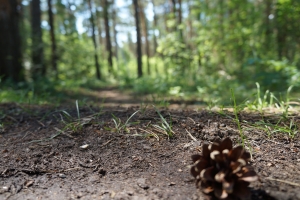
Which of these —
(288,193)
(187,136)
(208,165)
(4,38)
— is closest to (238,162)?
(208,165)

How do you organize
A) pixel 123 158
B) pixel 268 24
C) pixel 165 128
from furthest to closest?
1. pixel 268 24
2. pixel 165 128
3. pixel 123 158

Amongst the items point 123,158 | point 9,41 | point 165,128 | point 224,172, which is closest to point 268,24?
point 165,128

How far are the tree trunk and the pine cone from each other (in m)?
7.46

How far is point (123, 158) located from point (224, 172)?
0.73 m

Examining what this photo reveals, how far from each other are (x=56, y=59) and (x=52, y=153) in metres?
10.7

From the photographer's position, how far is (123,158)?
159 cm

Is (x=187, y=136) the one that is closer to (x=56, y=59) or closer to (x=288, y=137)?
(x=288, y=137)

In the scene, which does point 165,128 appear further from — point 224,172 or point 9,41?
point 9,41

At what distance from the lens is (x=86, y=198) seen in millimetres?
1215

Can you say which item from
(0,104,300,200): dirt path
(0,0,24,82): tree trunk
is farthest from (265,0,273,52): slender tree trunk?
(0,0,24,82): tree trunk

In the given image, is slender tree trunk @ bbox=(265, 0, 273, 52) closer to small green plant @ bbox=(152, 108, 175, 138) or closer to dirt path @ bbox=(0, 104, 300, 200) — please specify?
dirt path @ bbox=(0, 104, 300, 200)

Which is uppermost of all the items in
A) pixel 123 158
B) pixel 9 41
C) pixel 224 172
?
pixel 9 41

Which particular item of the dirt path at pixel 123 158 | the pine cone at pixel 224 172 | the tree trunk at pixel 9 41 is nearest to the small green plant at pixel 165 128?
the dirt path at pixel 123 158

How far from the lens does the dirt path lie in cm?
125
